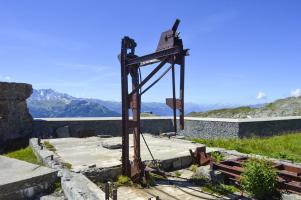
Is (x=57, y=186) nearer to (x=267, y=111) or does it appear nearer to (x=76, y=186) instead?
(x=76, y=186)

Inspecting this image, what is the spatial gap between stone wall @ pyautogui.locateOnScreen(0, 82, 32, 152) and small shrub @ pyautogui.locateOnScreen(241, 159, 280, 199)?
12686 mm

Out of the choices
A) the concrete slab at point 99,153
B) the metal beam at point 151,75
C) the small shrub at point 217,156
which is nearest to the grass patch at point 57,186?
the concrete slab at point 99,153

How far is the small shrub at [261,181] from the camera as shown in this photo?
25.3 feet

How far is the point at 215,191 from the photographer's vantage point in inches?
332

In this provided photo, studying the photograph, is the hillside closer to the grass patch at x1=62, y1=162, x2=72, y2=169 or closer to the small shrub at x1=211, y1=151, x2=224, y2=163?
the small shrub at x1=211, y1=151, x2=224, y2=163

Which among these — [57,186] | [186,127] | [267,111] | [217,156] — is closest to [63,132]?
[186,127]

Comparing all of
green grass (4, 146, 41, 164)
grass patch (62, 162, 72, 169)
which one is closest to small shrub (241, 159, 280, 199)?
grass patch (62, 162, 72, 169)

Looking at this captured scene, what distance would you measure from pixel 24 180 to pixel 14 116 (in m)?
11.5

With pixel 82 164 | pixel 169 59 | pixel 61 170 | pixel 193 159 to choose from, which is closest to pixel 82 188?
pixel 61 170

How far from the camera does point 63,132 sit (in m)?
19.2

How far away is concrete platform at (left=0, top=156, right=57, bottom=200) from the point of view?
7.28m

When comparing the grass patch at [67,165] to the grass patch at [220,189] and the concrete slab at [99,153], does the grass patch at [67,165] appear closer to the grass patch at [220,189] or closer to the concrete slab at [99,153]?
the concrete slab at [99,153]

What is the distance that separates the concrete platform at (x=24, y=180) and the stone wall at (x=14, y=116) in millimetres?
8979

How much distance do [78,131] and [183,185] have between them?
1209 cm
